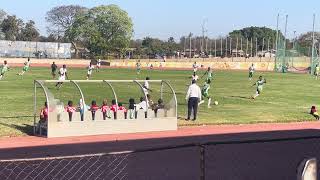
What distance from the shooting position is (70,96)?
30.9 meters

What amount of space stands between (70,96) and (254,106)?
976cm

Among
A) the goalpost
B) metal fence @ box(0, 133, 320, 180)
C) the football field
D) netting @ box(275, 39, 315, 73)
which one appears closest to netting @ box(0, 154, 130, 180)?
metal fence @ box(0, 133, 320, 180)

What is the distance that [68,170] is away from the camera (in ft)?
37.9

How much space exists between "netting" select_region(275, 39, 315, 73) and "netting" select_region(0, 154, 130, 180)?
70.2 m

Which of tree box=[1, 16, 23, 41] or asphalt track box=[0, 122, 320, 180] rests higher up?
tree box=[1, 16, 23, 41]

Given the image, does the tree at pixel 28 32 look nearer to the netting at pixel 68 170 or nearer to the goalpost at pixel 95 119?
the goalpost at pixel 95 119

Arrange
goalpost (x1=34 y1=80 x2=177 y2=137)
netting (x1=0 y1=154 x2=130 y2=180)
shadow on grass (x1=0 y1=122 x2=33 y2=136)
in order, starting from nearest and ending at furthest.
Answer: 1. netting (x1=0 y1=154 x2=130 y2=180)
2. goalpost (x1=34 y1=80 x2=177 y2=137)
3. shadow on grass (x1=0 y1=122 x2=33 y2=136)

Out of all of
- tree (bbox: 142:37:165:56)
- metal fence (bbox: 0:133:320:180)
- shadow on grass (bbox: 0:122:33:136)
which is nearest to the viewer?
metal fence (bbox: 0:133:320:180)

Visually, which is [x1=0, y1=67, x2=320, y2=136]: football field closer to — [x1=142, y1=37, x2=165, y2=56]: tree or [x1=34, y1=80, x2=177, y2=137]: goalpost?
[x1=34, y1=80, x2=177, y2=137]: goalpost

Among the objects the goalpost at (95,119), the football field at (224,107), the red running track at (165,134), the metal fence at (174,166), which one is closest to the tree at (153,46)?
the football field at (224,107)

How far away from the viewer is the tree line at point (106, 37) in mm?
111312

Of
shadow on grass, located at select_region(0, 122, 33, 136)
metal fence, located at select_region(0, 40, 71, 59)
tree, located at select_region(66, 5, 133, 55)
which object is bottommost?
shadow on grass, located at select_region(0, 122, 33, 136)

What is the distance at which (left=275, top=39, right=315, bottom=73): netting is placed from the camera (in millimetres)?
81931

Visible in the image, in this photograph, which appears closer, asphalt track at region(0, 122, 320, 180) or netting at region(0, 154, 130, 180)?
netting at region(0, 154, 130, 180)
